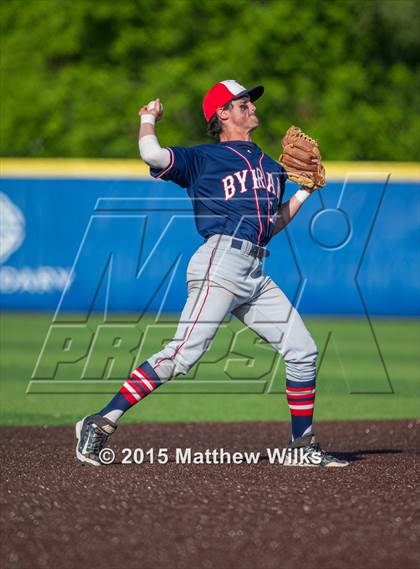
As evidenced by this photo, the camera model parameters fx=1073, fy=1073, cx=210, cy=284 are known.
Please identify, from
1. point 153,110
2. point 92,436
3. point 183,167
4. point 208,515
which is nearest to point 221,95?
point 153,110

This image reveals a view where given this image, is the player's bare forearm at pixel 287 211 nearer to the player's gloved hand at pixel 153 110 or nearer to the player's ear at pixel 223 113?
the player's ear at pixel 223 113

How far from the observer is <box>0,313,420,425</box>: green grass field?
8469 millimetres

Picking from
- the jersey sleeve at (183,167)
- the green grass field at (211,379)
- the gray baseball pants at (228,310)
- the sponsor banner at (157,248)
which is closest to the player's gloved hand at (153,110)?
the jersey sleeve at (183,167)

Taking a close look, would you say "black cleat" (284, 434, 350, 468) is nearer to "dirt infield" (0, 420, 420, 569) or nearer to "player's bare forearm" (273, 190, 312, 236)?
"dirt infield" (0, 420, 420, 569)

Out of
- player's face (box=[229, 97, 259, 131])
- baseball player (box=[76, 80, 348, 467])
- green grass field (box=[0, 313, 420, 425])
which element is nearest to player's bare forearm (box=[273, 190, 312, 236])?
baseball player (box=[76, 80, 348, 467])

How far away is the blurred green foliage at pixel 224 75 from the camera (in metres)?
22.8

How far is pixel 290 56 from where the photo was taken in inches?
922

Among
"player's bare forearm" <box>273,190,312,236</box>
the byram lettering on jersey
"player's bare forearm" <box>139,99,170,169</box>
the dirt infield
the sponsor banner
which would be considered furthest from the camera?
the sponsor banner

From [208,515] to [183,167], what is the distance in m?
1.83

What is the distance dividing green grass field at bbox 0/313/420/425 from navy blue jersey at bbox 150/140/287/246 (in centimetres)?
298

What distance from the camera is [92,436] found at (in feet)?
17.1

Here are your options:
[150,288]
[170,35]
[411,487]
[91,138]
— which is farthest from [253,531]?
[170,35]

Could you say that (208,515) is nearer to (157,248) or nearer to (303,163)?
(303,163)

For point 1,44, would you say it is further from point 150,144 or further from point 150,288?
point 150,144
